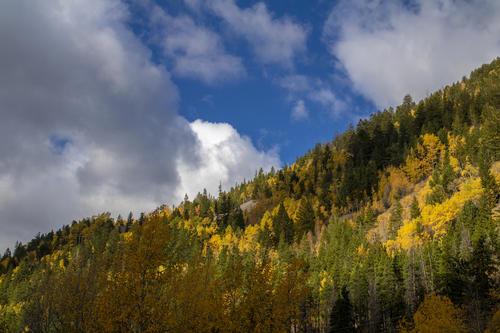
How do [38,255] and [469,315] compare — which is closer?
[469,315]

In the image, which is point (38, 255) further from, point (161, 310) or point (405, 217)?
point (161, 310)

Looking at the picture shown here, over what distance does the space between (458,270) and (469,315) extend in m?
5.66

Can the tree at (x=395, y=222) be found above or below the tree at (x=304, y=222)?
below

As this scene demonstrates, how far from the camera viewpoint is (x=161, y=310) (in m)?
12.5

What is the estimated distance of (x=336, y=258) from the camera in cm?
5997

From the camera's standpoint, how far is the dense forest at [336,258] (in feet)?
51.6

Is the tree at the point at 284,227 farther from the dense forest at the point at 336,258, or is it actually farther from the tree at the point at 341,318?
the tree at the point at 341,318

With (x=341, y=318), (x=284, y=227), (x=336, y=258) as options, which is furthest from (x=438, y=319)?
(x=284, y=227)

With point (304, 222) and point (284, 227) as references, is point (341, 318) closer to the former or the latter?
point (284, 227)

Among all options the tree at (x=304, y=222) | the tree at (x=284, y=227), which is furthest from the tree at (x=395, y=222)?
the tree at (x=284, y=227)

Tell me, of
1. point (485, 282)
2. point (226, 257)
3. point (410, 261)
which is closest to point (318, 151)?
point (226, 257)

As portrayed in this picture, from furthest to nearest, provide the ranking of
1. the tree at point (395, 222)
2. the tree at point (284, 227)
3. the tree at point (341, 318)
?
1. the tree at point (284, 227)
2. the tree at point (395, 222)
3. the tree at point (341, 318)

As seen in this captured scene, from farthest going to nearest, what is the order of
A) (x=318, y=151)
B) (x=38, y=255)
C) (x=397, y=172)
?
(x=38, y=255) < (x=318, y=151) < (x=397, y=172)

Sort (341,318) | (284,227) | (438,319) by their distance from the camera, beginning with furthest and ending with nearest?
(284,227) → (341,318) → (438,319)
